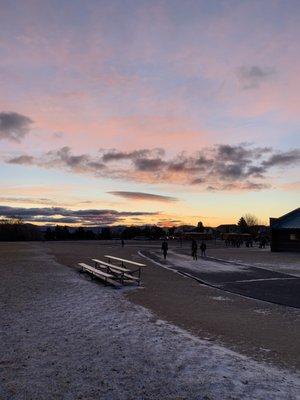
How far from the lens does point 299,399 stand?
602 centimetres

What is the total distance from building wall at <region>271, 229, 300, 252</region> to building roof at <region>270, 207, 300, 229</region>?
0.62 meters

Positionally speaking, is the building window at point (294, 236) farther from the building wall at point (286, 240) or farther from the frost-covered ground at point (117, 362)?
the frost-covered ground at point (117, 362)

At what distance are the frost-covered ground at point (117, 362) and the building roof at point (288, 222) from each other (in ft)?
157

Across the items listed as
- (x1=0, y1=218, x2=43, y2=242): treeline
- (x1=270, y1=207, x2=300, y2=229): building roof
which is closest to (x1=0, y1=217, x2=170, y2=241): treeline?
(x1=0, y1=218, x2=43, y2=242): treeline

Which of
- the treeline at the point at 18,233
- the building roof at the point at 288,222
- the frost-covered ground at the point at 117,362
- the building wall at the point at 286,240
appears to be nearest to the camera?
the frost-covered ground at the point at 117,362

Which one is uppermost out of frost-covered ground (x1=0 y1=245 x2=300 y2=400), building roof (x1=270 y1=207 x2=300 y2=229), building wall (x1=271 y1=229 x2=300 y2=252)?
building roof (x1=270 y1=207 x2=300 y2=229)

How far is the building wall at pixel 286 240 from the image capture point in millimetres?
55156

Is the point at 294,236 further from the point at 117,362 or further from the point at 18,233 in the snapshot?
the point at 18,233

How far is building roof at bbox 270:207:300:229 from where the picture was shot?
56.3 metres

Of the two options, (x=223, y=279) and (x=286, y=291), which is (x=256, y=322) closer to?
(x=286, y=291)

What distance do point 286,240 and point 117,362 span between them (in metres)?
52.0

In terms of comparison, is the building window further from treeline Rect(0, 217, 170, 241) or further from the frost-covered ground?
treeline Rect(0, 217, 170, 241)

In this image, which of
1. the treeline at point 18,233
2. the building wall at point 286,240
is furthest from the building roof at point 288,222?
the treeline at point 18,233

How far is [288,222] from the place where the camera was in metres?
57.6
